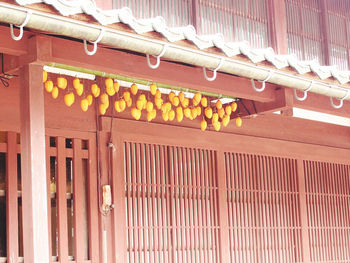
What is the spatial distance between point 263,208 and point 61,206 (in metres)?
3.95

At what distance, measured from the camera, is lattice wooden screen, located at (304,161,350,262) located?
39.9ft

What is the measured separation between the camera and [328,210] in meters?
12.5

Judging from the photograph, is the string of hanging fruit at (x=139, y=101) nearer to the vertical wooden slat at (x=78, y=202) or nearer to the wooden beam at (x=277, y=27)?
the vertical wooden slat at (x=78, y=202)

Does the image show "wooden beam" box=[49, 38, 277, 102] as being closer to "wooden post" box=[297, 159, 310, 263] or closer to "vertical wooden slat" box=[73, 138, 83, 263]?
"vertical wooden slat" box=[73, 138, 83, 263]

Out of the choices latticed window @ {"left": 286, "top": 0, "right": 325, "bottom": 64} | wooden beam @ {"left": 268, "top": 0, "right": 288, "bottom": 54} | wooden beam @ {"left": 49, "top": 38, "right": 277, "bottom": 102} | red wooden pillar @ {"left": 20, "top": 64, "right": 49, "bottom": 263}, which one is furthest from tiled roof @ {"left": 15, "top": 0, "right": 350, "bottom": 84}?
latticed window @ {"left": 286, "top": 0, "right": 325, "bottom": 64}

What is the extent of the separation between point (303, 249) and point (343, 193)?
1791mm

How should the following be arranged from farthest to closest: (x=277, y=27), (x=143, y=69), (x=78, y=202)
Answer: (x=277, y=27) → (x=78, y=202) → (x=143, y=69)

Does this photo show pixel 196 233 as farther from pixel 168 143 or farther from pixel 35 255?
pixel 35 255

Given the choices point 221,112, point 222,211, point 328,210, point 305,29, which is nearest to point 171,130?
point 221,112

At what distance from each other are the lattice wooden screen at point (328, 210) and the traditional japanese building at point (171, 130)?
0.03 metres

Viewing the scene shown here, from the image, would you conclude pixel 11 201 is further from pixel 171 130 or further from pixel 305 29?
pixel 305 29

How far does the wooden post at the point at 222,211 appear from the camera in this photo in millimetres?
10430

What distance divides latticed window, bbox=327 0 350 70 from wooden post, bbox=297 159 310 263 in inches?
84.8

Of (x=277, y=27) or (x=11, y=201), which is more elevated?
(x=277, y=27)
